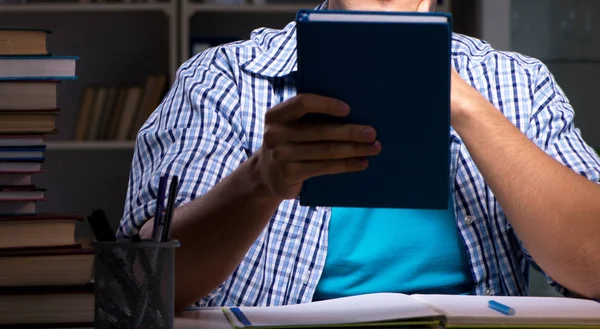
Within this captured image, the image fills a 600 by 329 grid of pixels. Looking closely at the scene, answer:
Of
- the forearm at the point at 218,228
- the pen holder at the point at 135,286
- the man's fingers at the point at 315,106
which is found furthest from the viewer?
the forearm at the point at 218,228

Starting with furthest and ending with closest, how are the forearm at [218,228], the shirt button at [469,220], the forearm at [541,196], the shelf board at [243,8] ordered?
the shelf board at [243,8], the shirt button at [469,220], the forearm at [541,196], the forearm at [218,228]

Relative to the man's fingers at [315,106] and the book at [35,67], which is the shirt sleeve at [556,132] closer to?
the man's fingers at [315,106]

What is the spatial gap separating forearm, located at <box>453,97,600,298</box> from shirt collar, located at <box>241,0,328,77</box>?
338mm

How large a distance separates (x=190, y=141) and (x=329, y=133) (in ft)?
1.57

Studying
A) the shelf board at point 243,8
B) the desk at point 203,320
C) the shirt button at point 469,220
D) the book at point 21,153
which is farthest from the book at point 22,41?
the shelf board at point 243,8

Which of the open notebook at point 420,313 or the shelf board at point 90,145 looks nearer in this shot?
the open notebook at point 420,313

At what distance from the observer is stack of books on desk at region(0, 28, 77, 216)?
1.00 metres

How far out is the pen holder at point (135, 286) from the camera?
82 cm

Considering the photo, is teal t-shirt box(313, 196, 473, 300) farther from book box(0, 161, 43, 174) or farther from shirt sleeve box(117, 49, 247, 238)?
book box(0, 161, 43, 174)

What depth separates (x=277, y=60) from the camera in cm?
153

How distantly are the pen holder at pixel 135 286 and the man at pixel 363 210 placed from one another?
28 cm

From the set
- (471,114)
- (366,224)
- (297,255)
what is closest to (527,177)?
(471,114)

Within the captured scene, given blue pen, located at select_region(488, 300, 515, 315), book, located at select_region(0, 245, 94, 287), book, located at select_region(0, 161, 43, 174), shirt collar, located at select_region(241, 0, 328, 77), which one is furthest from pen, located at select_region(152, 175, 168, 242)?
shirt collar, located at select_region(241, 0, 328, 77)

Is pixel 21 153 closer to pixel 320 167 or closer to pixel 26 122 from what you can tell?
pixel 26 122
